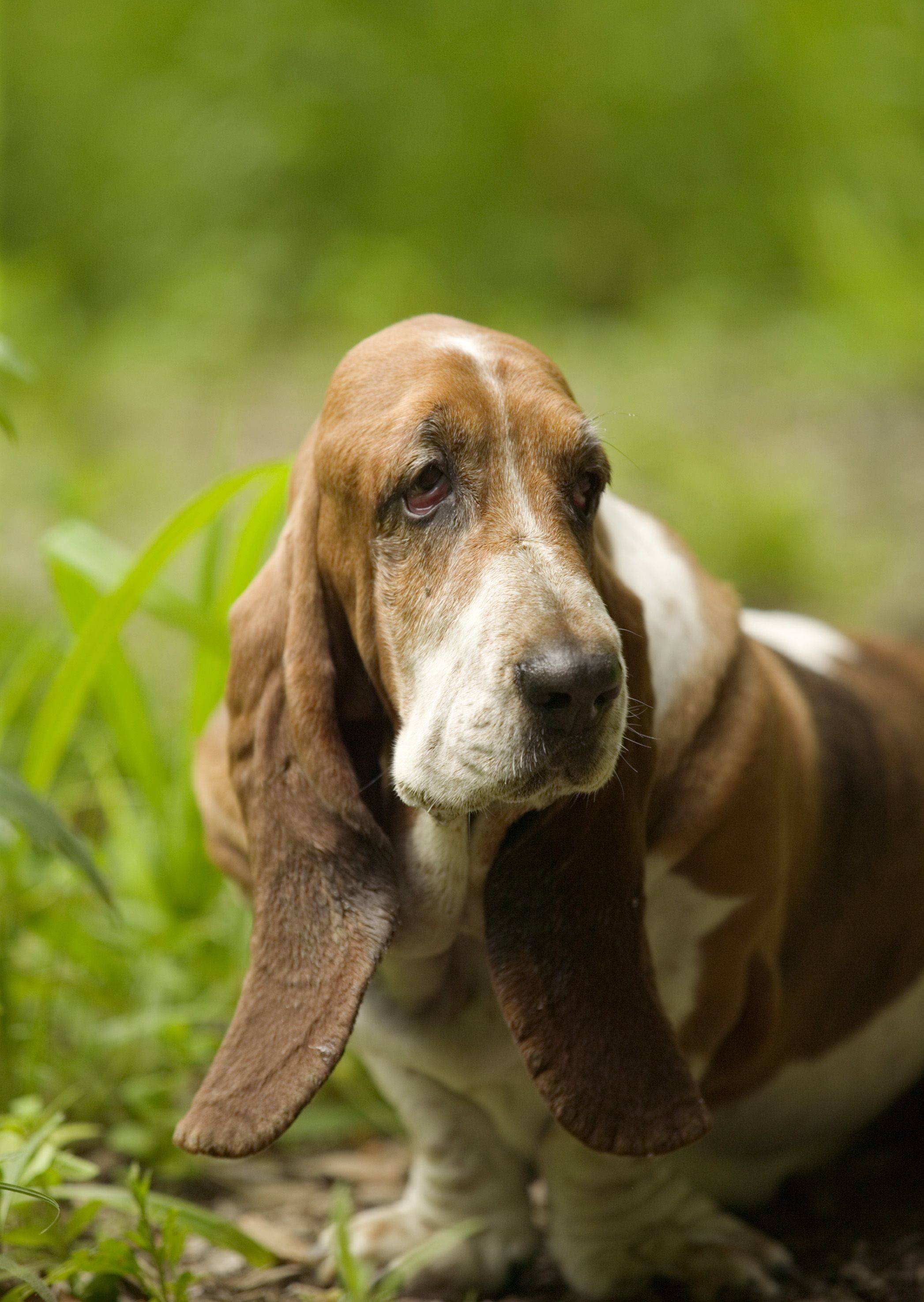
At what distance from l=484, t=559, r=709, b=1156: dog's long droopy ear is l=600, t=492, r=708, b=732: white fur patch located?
7.1 inches

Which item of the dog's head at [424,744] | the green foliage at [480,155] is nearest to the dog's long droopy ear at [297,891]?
the dog's head at [424,744]

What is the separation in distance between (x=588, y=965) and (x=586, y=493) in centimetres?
67

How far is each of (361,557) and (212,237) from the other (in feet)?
23.3

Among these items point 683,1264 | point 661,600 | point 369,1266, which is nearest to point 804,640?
point 661,600

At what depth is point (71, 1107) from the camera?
285 centimetres

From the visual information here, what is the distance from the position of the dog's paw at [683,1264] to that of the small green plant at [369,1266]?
0.64 feet

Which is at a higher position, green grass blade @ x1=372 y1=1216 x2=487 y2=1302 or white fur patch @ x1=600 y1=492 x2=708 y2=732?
white fur patch @ x1=600 y1=492 x2=708 y2=732

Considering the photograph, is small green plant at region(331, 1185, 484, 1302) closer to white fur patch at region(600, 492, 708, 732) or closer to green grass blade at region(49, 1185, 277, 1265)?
green grass blade at region(49, 1185, 277, 1265)

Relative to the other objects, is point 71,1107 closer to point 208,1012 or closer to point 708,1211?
point 208,1012

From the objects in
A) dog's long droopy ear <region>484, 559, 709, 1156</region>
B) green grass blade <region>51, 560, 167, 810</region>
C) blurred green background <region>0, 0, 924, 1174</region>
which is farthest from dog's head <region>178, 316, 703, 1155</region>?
blurred green background <region>0, 0, 924, 1174</region>

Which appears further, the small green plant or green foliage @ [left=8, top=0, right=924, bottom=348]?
green foliage @ [left=8, top=0, right=924, bottom=348]

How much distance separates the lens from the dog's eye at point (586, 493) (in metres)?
2.00

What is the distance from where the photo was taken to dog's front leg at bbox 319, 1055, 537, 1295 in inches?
99.3

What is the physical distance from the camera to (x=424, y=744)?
1.91 m
